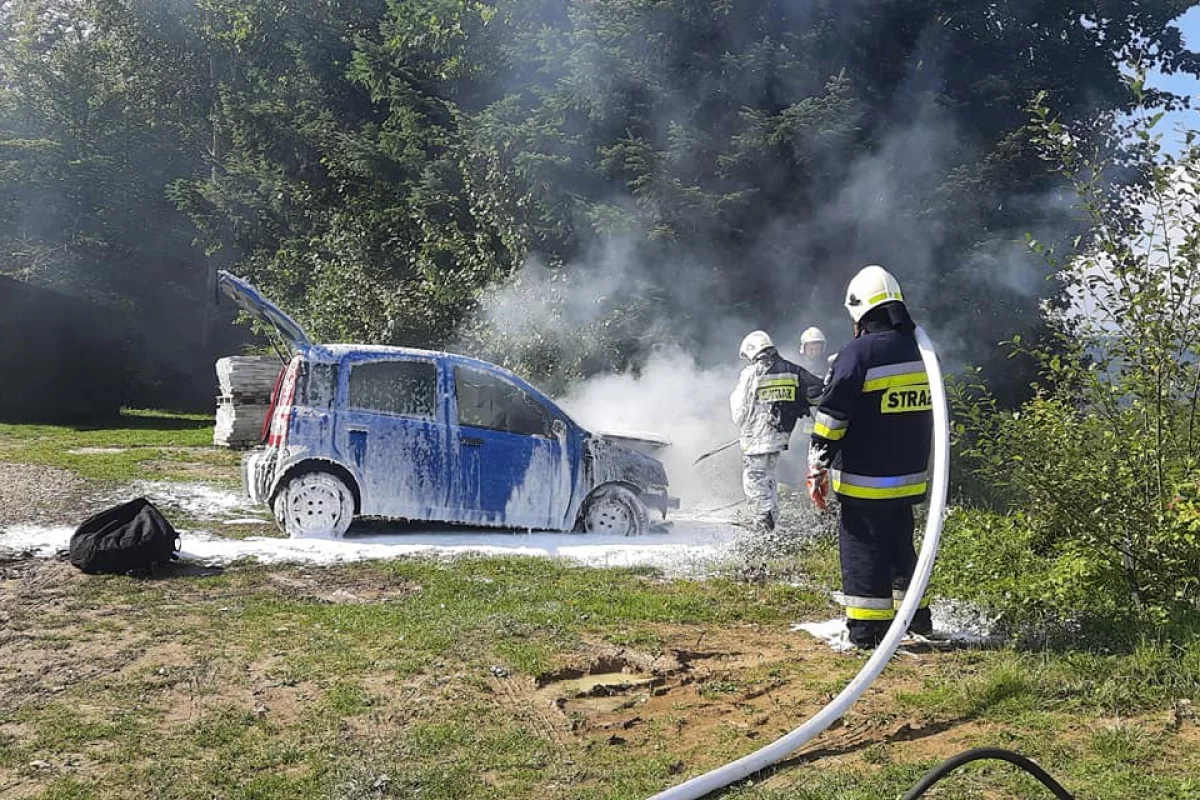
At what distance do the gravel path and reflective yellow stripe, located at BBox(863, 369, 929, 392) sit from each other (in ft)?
23.6

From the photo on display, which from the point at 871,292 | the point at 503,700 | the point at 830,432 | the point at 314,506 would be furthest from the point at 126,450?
the point at 871,292

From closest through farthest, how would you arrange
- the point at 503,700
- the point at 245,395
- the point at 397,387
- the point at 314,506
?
the point at 503,700
the point at 314,506
the point at 397,387
the point at 245,395

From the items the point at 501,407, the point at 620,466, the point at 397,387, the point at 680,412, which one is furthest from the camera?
the point at 680,412

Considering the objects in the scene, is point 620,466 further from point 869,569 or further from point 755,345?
point 869,569

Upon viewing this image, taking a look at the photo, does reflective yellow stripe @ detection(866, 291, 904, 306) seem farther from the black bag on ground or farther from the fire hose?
the black bag on ground

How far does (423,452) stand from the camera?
882 cm

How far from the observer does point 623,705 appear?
4996 millimetres

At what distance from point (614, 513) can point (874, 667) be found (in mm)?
4911

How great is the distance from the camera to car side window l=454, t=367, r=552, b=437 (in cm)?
918

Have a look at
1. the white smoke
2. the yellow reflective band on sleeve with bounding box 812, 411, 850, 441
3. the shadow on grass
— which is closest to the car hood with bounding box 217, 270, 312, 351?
the white smoke

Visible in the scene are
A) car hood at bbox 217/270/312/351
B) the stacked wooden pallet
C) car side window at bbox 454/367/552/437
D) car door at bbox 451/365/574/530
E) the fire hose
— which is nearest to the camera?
the fire hose

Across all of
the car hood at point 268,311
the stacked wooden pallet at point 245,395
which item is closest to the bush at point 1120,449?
the car hood at point 268,311

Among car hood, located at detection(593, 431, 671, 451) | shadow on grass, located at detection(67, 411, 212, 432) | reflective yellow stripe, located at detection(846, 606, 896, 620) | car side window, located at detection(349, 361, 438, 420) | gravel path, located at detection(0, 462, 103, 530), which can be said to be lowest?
gravel path, located at detection(0, 462, 103, 530)

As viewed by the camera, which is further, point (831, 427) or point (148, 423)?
point (148, 423)
